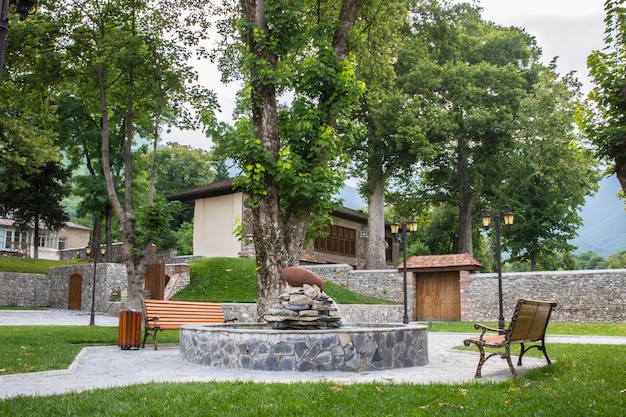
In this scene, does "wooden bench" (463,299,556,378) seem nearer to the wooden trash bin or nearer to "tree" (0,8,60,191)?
the wooden trash bin

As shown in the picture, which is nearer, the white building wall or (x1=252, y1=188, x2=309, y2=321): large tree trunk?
(x1=252, y1=188, x2=309, y2=321): large tree trunk

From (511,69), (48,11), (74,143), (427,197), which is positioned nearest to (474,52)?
(511,69)

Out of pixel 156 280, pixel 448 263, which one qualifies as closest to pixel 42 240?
pixel 156 280

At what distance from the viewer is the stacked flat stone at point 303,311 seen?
8.67 m

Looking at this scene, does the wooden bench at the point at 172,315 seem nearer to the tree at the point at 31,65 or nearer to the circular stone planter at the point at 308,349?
the circular stone planter at the point at 308,349

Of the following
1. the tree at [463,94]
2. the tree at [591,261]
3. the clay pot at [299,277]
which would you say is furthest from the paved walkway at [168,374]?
the tree at [591,261]

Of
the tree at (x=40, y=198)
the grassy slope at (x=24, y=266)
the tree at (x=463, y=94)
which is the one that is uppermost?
the tree at (x=463, y=94)

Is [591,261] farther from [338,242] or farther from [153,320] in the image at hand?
[153,320]

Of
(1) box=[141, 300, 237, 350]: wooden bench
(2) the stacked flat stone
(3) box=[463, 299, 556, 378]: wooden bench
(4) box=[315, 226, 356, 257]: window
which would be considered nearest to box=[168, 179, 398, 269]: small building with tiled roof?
(4) box=[315, 226, 356, 257]: window

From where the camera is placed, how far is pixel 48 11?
1552 cm

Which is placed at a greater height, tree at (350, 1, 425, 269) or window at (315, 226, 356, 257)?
tree at (350, 1, 425, 269)

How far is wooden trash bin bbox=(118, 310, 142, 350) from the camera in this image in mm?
10484

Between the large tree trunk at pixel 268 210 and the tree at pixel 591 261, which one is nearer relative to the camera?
the large tree trunk at pixel 268 210

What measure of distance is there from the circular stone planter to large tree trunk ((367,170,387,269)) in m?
22.3
